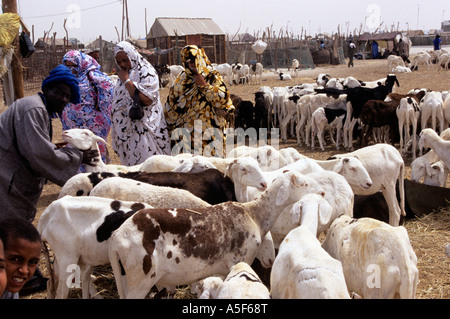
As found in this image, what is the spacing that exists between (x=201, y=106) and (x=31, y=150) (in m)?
3.27

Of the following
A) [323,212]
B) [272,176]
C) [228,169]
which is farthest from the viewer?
[272,176]

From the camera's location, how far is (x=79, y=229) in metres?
4.04

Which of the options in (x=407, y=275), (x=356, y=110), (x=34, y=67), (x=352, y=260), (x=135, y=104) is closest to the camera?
(x=407, y=275)

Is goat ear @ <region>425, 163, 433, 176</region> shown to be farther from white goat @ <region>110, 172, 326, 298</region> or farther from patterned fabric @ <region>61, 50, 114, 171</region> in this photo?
patterned fabric @ <region>61, 50, 114, 171</region>

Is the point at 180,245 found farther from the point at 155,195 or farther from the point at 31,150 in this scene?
the point at 31,150

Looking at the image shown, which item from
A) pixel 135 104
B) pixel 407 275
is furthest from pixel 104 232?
pixel 135 104

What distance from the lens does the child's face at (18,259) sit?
2844 millimetres

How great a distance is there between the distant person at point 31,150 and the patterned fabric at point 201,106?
2707mm

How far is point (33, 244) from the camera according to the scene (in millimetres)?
2918

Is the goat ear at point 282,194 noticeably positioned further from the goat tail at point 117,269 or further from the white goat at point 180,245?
the goat tail at point 117,269

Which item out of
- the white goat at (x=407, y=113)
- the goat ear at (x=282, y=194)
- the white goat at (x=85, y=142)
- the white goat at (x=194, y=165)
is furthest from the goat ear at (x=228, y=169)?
the white goat at (x=407, y=113)

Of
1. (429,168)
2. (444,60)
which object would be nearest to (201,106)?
(429,168)

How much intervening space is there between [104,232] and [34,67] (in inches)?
961
